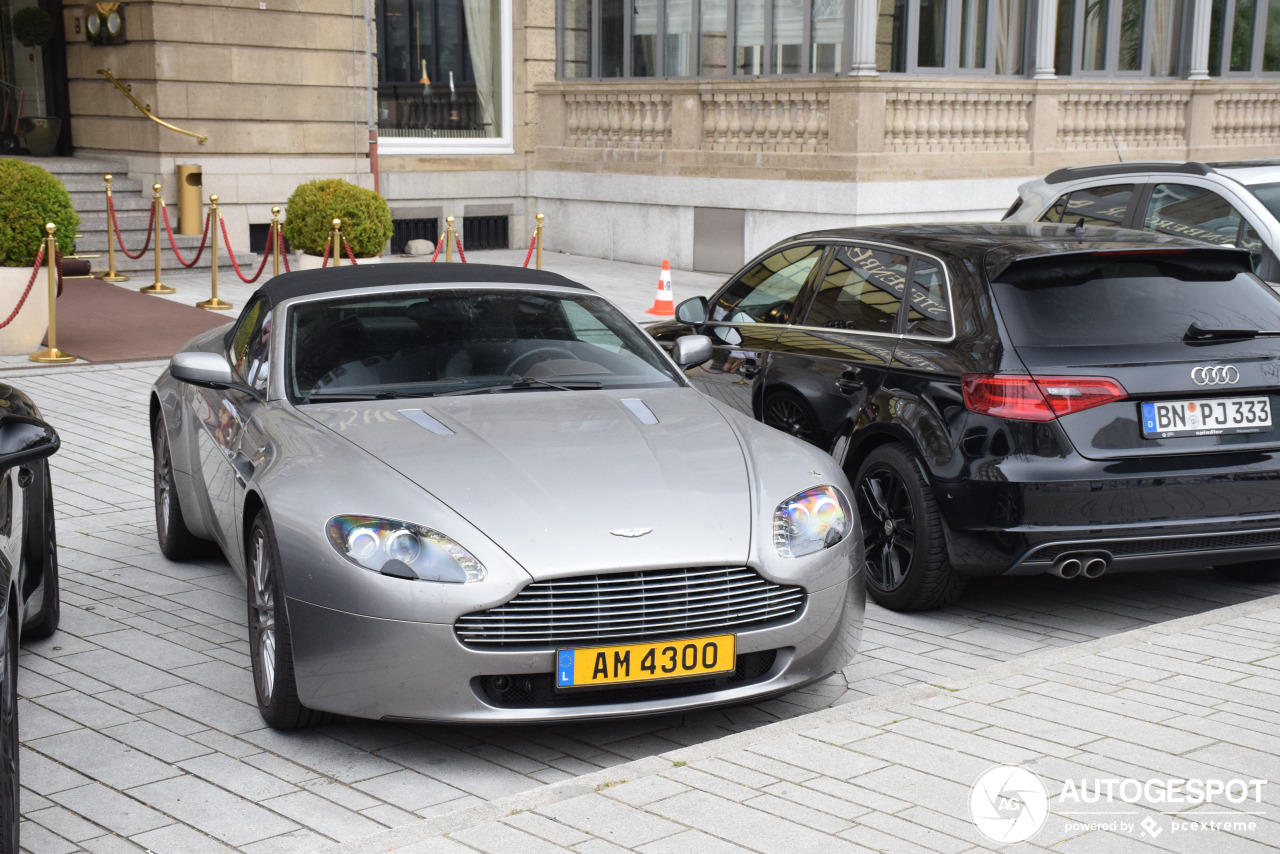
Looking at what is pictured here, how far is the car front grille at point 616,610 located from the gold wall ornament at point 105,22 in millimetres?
16974

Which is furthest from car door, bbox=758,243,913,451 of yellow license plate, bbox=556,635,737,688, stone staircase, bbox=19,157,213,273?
stone staircase, bbox=19,157,213,273

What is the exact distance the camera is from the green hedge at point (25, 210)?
478 inches

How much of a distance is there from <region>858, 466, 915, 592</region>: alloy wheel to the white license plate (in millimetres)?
1004

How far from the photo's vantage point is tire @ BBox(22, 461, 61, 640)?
18.0ft

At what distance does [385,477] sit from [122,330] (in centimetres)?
1005

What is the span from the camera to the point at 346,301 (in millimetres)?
5906

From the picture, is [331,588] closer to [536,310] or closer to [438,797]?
[438,797]

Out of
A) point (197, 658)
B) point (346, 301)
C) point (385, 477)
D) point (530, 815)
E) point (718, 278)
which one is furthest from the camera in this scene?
point (718, 278)

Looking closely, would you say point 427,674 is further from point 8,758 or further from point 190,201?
point 190,201

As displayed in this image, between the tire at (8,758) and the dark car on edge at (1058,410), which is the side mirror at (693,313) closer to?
the dark car on edge at (1058,410)

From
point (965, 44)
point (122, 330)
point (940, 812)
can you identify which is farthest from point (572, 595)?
point (965, 44)

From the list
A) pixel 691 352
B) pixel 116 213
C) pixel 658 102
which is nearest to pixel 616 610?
pixel 691 352

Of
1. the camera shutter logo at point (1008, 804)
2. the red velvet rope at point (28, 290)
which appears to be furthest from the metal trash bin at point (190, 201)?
the camera shutter logo at point (1008, 804)

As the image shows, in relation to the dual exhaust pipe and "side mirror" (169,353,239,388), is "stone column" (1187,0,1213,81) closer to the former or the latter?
the dual exhaust pipe
